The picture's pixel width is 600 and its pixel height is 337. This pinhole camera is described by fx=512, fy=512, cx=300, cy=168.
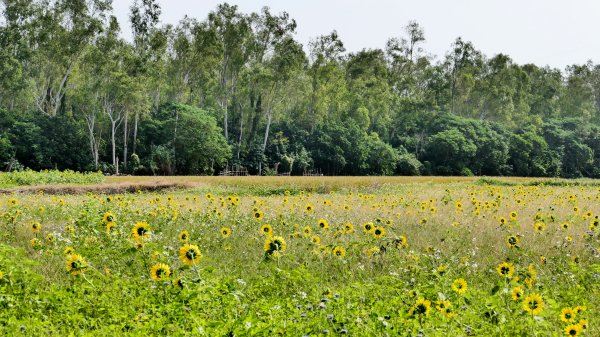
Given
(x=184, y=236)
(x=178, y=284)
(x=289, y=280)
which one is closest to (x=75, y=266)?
(x=178, y=284)

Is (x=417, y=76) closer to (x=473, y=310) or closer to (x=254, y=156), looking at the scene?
(x=254, y=156)

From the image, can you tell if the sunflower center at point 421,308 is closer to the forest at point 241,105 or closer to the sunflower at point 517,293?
the sunflower at point 517,293

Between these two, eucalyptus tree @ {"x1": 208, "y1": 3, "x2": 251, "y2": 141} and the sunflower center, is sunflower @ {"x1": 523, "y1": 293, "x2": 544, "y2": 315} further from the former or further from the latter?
eucalyptus tree @ {"x1": 208, "y1": 3, "x2": 251, "y2": 141}

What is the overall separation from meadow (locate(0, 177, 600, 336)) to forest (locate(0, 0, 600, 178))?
36262mm

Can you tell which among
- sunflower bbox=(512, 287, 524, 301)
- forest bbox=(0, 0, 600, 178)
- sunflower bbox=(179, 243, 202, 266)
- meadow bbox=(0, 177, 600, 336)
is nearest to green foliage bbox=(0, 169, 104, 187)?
forest bbox=(0, 0, 600, 178)

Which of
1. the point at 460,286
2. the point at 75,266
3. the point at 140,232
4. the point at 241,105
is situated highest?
the point at 241,105

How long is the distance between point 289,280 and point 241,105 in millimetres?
47819

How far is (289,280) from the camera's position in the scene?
527cm

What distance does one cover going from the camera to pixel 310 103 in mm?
54781

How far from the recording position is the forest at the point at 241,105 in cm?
4309

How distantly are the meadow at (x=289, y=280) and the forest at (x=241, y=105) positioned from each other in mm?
36262

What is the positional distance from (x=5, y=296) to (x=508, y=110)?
2931 inches

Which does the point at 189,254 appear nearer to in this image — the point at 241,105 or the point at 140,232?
A: the point at 140,232

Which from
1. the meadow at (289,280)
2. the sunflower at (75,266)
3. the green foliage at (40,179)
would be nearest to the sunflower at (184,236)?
the meadow at (289,280)
